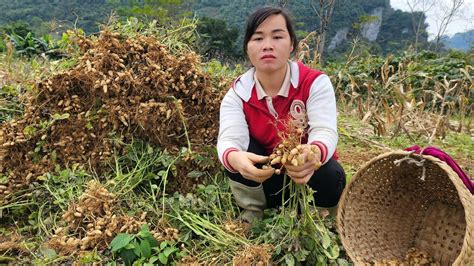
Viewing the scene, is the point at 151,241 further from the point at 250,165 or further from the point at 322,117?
the point at 322,117

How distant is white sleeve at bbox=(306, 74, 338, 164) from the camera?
5.10 ft

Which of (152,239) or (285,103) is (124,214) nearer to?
(152,239)

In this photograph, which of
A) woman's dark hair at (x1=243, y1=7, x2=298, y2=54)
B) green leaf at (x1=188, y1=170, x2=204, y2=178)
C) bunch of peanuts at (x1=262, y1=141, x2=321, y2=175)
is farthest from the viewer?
green leaf at (x1=188, y1=170, x2=204, y2=178)

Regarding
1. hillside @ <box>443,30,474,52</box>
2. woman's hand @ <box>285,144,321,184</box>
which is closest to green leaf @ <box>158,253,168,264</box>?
woman's hand @ <box>285,144,321,184</box>

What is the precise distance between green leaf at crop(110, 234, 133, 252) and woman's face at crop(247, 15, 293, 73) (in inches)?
32.3

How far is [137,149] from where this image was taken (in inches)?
82.9

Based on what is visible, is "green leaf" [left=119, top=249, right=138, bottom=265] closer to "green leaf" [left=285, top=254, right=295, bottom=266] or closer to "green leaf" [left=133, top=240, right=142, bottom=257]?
"green leaf" [left=133, top=240, right=142, bottom=257]

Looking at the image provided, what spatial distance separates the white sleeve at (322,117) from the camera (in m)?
1.56

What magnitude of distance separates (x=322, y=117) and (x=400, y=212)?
69 cm

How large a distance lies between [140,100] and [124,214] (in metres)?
0.61

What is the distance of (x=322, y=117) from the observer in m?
1.64

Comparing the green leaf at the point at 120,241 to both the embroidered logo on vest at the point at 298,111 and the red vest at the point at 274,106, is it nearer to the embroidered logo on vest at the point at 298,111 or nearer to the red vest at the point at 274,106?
the red vest at the point at 274,106

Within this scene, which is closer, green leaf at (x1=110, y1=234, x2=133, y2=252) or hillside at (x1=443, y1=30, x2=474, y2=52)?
green leaf at (x1=110, y1=234, x2=133, y2=252)

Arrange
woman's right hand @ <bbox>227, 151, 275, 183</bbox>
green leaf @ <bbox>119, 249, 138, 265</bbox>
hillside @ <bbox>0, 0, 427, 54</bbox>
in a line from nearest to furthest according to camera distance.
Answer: woman's right hand @ <bbox>227, 151, 275, 183</bbox>, green leaf @ <bbox>119, 249, 138, 265</bbox>, hillside @ <bbox>0, 0, 427, 54</bbox>
